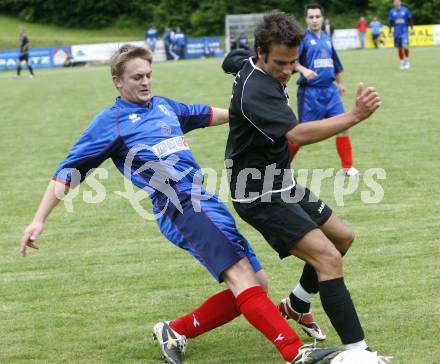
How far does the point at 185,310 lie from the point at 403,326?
146cm

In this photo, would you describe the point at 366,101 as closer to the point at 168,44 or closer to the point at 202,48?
the point at 168,44

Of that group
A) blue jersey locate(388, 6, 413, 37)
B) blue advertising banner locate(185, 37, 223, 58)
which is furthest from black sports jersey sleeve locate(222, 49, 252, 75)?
blue advertising banner locate(185, 37, 223, 58)

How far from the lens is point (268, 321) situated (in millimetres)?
4516

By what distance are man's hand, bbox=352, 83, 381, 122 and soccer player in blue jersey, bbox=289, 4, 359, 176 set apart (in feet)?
21.0

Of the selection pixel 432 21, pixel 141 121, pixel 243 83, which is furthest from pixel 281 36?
pixel 432 21

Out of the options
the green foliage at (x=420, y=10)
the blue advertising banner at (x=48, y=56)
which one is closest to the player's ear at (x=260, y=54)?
the blue advertising banner at (x=48, y=56)

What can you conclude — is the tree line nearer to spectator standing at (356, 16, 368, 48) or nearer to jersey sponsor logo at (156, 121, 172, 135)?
spectator standing at (356, 16, 368, 48)

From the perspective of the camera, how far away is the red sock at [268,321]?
4453 millimetres

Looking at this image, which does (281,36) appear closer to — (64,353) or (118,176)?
(64,353)

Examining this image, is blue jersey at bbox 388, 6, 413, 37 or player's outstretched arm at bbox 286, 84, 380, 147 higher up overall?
player's outstretched arm at bbox 286, 84, 380, 147

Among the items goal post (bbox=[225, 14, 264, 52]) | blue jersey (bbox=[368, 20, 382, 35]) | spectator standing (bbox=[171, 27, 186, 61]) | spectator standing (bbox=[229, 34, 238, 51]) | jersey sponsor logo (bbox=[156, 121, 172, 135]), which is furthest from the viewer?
goal post (bbox=[225, 14, 264, 52])

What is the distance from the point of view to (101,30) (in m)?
68.6

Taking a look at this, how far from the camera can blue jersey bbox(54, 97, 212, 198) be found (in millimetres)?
4770

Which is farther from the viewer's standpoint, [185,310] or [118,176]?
[118,176]
